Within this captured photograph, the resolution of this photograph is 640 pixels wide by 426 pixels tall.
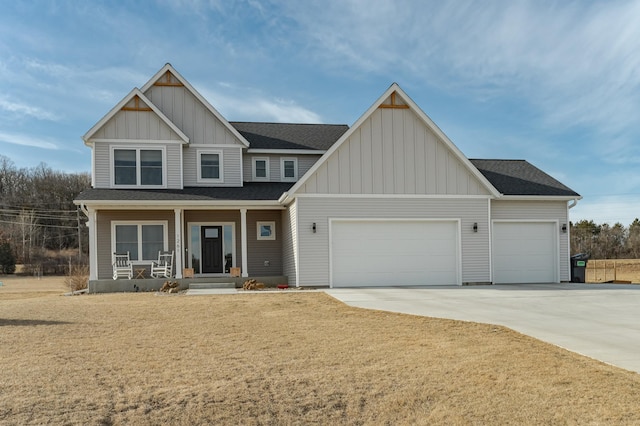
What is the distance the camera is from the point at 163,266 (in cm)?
1898

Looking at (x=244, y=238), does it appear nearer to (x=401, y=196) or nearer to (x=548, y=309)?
(x=401, y=196)

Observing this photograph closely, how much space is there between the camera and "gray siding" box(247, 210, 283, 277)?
19.8m

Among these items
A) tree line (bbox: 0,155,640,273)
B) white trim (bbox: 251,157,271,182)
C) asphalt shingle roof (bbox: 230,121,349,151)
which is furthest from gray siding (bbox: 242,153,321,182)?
tree line (bbox: 0,155,640,273)

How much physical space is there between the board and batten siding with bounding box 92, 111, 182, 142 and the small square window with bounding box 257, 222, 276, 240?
14.3ft

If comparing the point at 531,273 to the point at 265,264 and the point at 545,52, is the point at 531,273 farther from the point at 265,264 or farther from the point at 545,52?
the point at 265,264

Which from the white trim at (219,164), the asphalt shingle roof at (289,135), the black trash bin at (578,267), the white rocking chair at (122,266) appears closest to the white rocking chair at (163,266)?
the white rocking chair at (122,266)

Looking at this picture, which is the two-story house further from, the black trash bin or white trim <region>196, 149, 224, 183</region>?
the black trash bin

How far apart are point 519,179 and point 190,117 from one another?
1267 cm

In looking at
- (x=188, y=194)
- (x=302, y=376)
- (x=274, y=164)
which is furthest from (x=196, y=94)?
(x=302, y=376)

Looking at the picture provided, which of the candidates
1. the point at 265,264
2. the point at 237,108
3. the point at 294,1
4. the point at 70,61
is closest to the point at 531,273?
the point at 265,264

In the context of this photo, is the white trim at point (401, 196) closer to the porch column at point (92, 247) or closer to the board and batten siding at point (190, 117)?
the board and batten siding at point (190, 117)

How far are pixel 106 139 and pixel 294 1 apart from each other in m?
8.33

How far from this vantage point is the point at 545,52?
1778 centimetres

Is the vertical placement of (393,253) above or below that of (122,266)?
above
